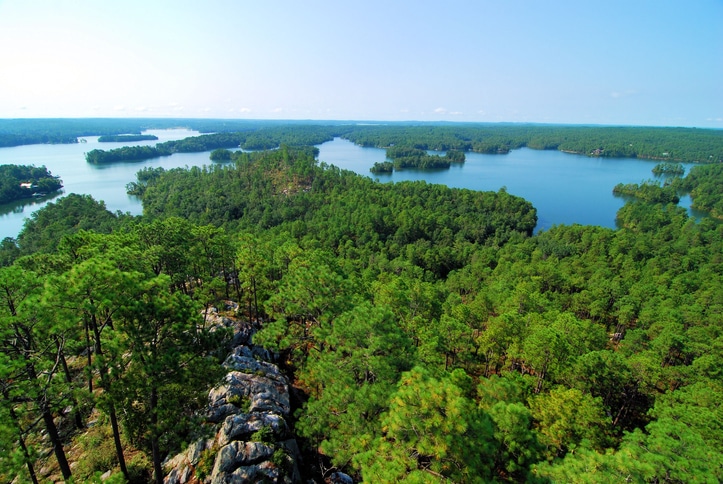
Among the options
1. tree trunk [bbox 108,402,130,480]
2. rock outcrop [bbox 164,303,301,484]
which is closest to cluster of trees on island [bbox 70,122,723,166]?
rock outcrop [bbox 164,303,301,484]

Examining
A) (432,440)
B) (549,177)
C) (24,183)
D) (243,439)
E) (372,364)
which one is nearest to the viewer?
(432,440)

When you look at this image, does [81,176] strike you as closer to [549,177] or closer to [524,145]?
[549,177]

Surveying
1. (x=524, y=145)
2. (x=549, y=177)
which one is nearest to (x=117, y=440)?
(x=549, y=177)

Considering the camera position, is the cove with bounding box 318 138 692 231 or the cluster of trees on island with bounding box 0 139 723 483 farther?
the cove with bounding box 318 138 692 231

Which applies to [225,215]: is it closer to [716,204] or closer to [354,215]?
[354,215]

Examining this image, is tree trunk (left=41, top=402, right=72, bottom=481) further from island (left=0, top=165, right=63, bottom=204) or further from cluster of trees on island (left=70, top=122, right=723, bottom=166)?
cluster of trees on island (left=70, top=122, right=723, bottom=166)

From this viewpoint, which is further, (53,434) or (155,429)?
(155,429)

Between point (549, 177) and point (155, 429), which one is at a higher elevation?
point (155, 429)
